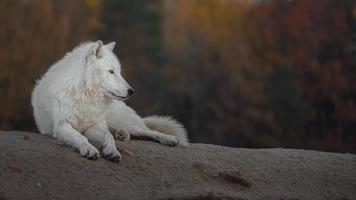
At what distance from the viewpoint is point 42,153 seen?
7.55m

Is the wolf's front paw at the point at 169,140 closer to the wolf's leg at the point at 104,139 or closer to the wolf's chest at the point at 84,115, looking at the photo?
the wolf's leg at the point at 104,139

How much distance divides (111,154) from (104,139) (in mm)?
252

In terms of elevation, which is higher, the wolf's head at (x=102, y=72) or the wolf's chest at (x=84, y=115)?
the wolf's head at (x=102, y=72)

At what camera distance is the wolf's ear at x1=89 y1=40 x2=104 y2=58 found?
26.7 feet

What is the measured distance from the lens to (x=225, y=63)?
41750 mm

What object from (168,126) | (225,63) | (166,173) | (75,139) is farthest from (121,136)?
(225,63)

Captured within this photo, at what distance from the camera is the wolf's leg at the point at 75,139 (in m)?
7.62

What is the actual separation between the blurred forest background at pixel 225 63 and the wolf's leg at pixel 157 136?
927 inches

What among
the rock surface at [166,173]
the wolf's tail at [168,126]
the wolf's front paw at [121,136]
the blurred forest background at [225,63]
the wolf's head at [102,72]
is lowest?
the rock surface at [166,173]

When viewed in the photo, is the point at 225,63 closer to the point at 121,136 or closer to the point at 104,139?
the point at 121,136

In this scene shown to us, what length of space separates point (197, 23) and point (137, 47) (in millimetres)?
6906

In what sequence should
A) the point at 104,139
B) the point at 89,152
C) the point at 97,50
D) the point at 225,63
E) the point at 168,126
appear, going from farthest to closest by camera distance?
the point at 225,63, the point at 168,126, the point at 97,50, the point at 104,139, the point at 89,152

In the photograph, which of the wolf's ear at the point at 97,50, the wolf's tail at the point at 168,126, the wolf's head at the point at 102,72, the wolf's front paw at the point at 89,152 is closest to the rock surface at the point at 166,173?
the wolf's front paw at the point at 89,152

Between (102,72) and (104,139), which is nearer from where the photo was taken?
(104,139)
